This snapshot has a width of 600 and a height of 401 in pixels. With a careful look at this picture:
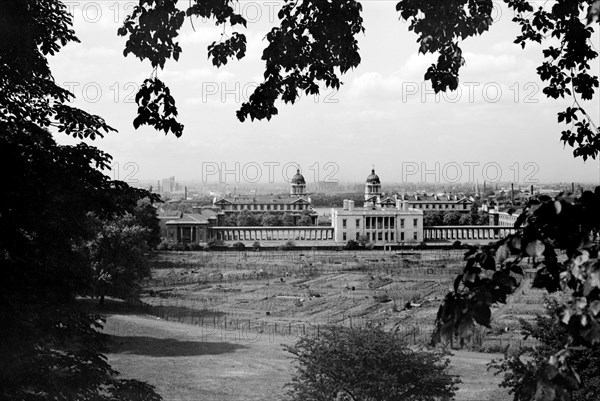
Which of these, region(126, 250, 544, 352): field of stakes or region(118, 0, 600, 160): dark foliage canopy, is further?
region(126, 250, 544, 352): field of stakes

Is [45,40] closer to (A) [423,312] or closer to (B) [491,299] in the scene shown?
(B) [491,299]

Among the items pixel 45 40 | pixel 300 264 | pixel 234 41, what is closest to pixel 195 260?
pixel 300 264

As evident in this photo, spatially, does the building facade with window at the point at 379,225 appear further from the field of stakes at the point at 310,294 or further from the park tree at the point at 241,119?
the park tree at the point at 241,119

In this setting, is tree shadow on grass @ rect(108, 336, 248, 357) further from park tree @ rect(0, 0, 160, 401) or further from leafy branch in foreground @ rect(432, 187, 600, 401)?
leafy branch in foreground @ rect(432, 187, 600, 401)

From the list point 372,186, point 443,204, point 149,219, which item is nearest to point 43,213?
point 149,219

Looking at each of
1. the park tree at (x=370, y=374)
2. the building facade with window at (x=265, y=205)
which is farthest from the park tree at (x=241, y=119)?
the building facade with window at (x=265, y=205)

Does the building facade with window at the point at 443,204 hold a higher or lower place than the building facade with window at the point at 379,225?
higher

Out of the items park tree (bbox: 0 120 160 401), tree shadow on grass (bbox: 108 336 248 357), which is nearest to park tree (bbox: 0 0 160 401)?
park tree (bbox: 0 120 160 401)
